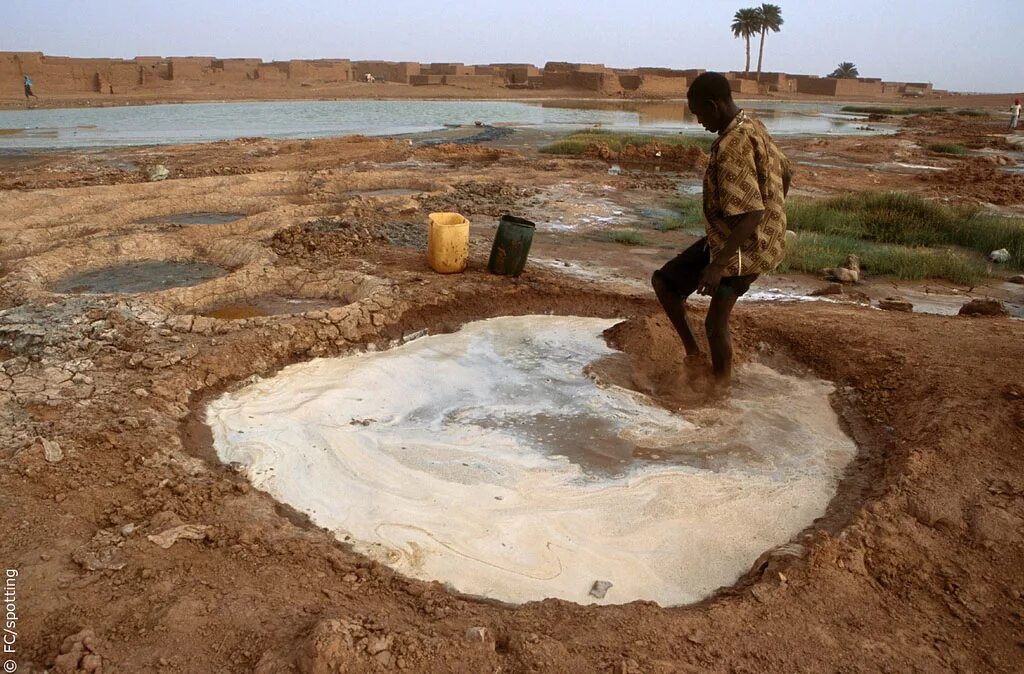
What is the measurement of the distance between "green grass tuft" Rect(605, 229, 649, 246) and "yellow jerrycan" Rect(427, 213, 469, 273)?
2.24 metres

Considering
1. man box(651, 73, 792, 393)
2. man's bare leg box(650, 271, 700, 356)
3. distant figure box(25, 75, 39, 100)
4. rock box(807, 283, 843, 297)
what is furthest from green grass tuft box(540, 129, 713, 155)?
distant figure box(25, 75, 39, 100)

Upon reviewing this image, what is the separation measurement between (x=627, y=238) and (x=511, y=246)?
222 cm

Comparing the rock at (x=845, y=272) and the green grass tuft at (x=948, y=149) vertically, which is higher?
the green grass tuft at (x=948, y=149)

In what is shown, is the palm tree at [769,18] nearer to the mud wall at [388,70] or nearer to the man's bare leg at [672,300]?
the mud wall at [388,70]

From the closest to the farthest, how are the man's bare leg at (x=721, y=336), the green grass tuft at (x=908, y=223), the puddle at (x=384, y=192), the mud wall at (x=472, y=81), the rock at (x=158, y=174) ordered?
the man's bare leg at (x=721, y=336), the green grass tuft at (x=908, y=223), the puddle at (x=384, y=192), the rock at (x=158, y=174), the mud wall at (x=472, y=81)

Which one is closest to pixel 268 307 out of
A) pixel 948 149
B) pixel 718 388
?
pixel 718 388

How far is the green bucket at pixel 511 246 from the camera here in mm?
5566

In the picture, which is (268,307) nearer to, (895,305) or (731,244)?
(731,244)

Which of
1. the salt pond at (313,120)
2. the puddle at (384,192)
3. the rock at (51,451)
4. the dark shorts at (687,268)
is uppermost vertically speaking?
the salt pond at (313,120)

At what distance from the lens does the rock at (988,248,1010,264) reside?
22.9 feet

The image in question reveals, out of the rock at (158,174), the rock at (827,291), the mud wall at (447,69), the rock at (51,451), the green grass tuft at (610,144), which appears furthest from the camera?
the mud wall at (447,69)

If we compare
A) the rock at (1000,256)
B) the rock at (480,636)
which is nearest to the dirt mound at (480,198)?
the rock at (1000,256)

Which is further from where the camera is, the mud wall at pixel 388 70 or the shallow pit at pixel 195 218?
the mud wall at pixel 388 70

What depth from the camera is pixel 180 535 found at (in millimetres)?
2479
